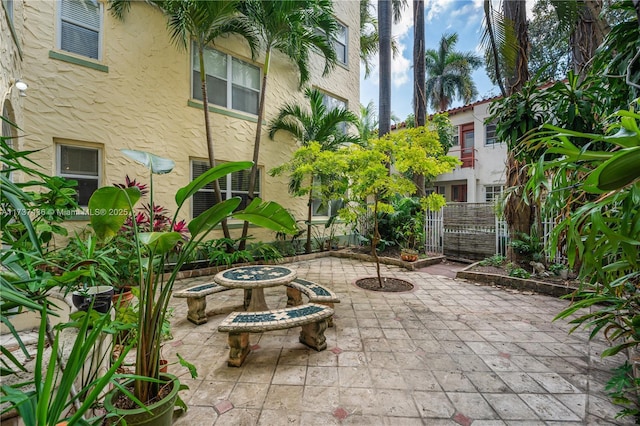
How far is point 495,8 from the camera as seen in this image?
3.70 metres

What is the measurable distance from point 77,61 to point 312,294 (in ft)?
19.3

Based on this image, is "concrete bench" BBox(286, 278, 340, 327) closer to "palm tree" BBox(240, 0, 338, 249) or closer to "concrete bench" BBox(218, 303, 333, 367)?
"concrete bench" BBox(218, 303, 333, 367)

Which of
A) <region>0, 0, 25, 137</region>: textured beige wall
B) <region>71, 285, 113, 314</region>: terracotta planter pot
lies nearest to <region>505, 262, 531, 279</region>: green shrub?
<region>71, 285, 113, 314</region>: terracotta planter pot

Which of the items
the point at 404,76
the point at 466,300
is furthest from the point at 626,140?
the point at 404,76

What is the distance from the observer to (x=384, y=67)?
9.30 meters

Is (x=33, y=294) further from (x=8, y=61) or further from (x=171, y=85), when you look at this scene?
(x=171, y=85)

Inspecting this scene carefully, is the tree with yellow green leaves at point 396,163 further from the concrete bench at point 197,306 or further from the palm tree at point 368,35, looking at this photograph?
the palm tree at point 368,35

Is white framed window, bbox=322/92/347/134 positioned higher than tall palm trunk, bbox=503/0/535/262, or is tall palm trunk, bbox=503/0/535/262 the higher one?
white framed window, bbox=322/92/347/134

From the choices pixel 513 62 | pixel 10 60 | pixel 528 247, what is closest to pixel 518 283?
pixel 528 247

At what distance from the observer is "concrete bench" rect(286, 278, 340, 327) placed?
3.14 m

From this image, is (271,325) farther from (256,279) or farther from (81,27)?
(81,27)

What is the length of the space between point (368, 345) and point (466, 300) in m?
2.40

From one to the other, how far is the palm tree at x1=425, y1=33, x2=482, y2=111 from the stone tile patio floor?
55.3 ft

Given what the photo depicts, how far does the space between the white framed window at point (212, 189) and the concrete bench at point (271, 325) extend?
151 inches
